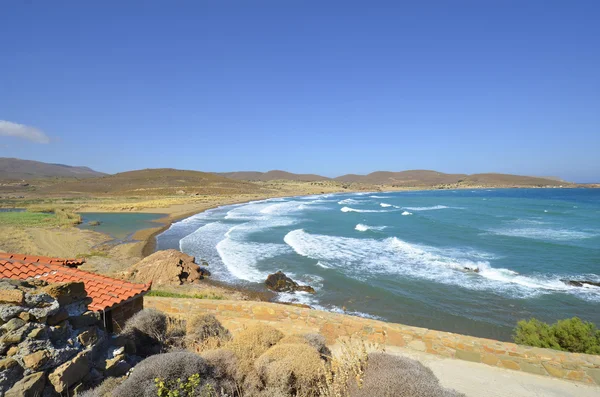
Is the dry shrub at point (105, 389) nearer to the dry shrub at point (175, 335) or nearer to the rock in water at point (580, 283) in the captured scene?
the dry shrub at point (175, 335)

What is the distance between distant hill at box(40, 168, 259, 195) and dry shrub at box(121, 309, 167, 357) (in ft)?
260

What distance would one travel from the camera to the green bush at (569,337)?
846 centimetres

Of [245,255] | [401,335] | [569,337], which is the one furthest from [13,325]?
[245,255]

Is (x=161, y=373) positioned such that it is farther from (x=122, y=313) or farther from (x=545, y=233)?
(x=545, y=233)

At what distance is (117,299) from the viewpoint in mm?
7004

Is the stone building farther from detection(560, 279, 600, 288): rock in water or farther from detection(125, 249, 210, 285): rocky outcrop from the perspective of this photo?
detection(560, 279, 600, 288): rock in water

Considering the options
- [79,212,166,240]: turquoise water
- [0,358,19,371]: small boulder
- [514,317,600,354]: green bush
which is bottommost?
[79,212,166,240]: turquoise water

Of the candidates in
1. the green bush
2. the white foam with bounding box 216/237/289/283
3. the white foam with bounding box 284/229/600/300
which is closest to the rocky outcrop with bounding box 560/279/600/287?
the white foam with bounding box 284/229/600/300

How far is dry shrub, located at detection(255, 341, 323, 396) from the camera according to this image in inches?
205

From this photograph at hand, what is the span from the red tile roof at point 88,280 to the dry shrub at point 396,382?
5.36 metres

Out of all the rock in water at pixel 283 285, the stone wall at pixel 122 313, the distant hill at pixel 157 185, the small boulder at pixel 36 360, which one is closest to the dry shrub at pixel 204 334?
the stone wall at pixel 122 313

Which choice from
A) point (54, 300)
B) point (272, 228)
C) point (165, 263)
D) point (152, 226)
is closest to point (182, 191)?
point (152, 226)

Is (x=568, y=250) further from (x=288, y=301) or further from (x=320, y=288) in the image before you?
(x=288, y=301)

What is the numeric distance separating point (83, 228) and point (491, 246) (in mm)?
38706
